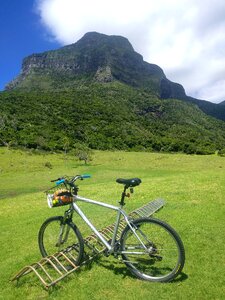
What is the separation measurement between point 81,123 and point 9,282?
13335 centimetres

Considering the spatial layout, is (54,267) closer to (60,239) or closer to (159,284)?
(60,239)

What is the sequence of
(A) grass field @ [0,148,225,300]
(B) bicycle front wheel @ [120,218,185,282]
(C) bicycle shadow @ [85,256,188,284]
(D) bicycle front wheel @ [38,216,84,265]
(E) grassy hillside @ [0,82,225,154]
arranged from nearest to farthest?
(A) grass field @ [0,148,225,300], (B) bicycle front wheel @ [120,218,185,282], (C) bicycle shadow @ [85,256,188,284], (D) bicycle front wheel @ [38,216,84,265], (E) grassy hillside @ [0,82,225,154]

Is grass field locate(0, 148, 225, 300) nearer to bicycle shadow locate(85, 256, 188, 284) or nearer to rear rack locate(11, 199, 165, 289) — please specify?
bicycle shadow locate(85, 256, 188, 284)

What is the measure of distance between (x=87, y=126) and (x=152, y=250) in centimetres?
13116

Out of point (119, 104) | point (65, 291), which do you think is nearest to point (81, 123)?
point (119, 104)

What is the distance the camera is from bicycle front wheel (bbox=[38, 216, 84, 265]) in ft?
26.7

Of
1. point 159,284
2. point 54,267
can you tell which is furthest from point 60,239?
point 159,284

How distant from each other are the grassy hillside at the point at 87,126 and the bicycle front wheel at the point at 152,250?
88728 millimetres

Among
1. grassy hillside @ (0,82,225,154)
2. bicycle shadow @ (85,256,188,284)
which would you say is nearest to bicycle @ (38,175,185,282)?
bicycle shadow @ (85,256,188,284)

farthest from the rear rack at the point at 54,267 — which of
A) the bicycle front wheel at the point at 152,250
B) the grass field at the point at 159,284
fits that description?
the bicycle front wheel at the point at 152,250

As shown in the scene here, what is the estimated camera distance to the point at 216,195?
17062mm

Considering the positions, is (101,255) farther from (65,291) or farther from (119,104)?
(119,104)

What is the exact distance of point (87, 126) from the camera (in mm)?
137625

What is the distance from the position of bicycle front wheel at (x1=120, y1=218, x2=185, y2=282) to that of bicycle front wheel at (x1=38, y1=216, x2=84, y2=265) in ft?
4.04
